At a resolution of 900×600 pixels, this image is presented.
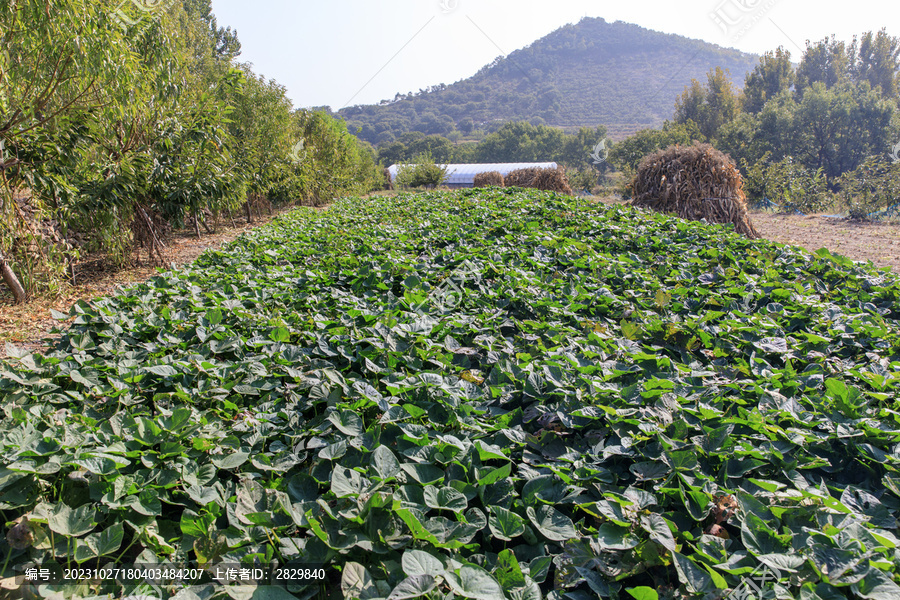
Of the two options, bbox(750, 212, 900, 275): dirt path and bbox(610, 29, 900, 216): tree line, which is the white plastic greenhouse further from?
bbox(750, 212, 900, 275): dirt path

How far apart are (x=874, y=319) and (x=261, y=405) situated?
3113mm

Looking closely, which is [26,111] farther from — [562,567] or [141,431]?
[562,567]

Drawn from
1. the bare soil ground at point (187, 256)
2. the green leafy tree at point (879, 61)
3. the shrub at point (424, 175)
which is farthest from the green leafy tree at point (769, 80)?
the bare soil ground at point (187, 256)

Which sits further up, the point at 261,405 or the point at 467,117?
the point at 467,117

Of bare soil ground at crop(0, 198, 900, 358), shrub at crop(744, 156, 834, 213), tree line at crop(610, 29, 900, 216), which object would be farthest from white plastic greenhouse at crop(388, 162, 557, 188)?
bare soil ground at crop(0, 198, 900, 358)

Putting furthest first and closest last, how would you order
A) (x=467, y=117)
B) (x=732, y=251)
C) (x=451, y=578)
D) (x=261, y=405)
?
(x=467, y=117) → (x=732, y=251) → (x=261, y=405) → (x=451, y=578)

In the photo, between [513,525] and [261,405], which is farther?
[261,405]

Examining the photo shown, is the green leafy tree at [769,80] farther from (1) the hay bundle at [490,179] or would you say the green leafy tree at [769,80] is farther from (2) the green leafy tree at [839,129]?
(1) the hay bundle at [490,179]

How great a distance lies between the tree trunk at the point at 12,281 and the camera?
4746 millimetres

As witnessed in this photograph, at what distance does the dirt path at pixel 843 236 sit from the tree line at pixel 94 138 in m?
9.10

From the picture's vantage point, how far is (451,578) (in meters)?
0.87

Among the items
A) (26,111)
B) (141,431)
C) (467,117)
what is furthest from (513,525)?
(467,117)

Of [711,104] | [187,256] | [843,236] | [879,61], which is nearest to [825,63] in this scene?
[879,61]

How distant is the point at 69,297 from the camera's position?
5.56 meters
